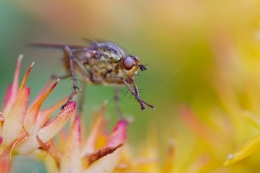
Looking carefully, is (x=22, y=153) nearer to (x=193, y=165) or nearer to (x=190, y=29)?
(x=193, y=165)

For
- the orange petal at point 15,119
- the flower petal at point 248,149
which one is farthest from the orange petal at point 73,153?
the flower petal at point 248,149

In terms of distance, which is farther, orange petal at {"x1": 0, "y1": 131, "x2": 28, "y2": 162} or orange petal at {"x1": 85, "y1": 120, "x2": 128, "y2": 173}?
orange petal at {"x1": 85, "y1": 120, "x2": 128, "y2": 173}

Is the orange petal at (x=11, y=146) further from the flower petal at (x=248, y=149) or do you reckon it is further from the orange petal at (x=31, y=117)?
the flower petal at (x=248, y=149)

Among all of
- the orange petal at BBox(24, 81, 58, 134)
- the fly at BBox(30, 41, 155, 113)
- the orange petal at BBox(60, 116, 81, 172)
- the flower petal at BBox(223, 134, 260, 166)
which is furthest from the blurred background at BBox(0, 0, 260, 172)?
the orange petal at BBox(24, 81, 58, 134)

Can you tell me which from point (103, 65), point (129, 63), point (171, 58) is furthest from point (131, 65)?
point (171, 58)

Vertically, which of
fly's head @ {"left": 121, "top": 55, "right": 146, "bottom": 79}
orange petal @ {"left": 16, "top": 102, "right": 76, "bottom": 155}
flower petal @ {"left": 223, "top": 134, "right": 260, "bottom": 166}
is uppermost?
fly's head @ {"left": 121, "top": 55, "right": 146, "bottom": 79}

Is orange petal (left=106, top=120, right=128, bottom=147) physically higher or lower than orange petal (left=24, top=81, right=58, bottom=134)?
lower

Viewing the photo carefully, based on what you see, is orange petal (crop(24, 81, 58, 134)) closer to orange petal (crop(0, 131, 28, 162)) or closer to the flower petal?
orange petal (crop(0, 131, 28, 162))
